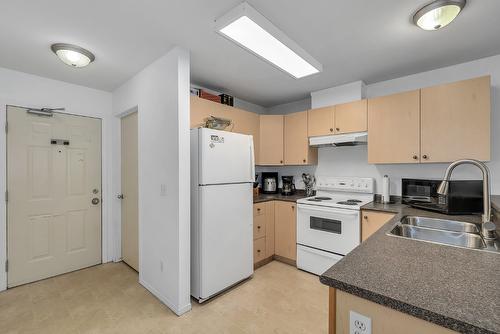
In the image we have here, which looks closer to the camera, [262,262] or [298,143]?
[262,262]

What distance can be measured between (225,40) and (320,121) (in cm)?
167

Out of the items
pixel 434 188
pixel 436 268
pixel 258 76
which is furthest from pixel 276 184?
pixel 436 268

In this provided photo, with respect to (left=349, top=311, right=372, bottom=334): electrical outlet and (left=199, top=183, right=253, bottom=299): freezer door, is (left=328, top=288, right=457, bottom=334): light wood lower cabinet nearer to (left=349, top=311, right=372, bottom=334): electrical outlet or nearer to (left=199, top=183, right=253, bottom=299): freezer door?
(left=349, top=311, right=372, bottom=334): electrical outlet

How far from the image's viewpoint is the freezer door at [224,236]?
2176 mm

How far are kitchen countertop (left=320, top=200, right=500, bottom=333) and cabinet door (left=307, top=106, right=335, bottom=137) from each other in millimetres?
2013

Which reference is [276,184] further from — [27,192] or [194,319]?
[27,192]

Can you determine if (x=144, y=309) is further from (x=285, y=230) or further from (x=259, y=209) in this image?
(x=285, y=230)

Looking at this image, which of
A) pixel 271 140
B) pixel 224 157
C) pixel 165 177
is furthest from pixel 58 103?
pixel 271 140

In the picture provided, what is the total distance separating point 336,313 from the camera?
2.73 feet

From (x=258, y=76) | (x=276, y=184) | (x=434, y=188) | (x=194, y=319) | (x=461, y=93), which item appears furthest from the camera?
(x=276, y=184)

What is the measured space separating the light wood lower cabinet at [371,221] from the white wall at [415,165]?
64cm

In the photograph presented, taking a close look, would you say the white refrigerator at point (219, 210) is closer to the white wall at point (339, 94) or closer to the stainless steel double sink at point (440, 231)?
the white wall at point (339, 94)

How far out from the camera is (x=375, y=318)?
0.74 m

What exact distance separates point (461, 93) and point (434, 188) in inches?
38.3
